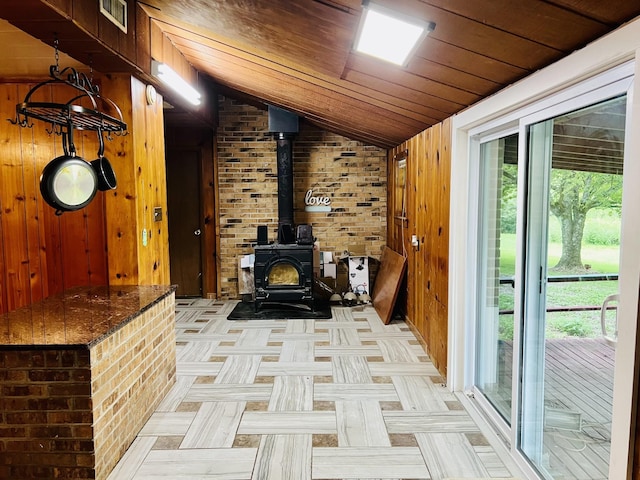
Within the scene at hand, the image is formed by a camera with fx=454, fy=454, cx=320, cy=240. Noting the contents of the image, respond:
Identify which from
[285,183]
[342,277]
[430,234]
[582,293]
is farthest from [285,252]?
[582,293]

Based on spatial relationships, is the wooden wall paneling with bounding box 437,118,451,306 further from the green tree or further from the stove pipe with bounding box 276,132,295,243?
the stove pipe with bounding box 276,132,295,243

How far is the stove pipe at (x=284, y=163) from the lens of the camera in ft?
17.5

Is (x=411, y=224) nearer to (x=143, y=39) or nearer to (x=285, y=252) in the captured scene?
(x=285, y=252)

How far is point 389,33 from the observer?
5.87 feet

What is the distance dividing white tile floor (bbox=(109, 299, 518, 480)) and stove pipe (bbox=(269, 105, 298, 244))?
1500 millimetres

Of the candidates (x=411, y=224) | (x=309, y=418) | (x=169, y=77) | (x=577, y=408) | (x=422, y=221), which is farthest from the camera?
(x=411, y=224)

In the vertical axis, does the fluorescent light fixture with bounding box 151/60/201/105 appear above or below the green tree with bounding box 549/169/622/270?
above

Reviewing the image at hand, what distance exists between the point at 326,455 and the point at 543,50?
6.86ft

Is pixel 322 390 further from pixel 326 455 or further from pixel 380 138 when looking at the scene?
pixel 380 138

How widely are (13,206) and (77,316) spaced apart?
4.83 feet

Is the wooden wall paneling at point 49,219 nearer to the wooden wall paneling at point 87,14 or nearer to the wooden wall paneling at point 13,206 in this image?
the wooden wall paneling at point 13,206

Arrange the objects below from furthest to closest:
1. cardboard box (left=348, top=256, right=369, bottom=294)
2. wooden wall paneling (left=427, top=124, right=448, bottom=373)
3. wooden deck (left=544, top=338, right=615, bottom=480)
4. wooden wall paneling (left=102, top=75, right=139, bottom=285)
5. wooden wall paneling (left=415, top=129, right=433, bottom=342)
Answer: cardboard box (left=348, top=256, right=369, bottom=294), wooden wall paneling (left=415, top=129, right=433, bottom=342), wooden wall paneling (left=427, top=124, right=448, bottom=373), wooden wall paneling (left=102, top=75, right=139, bottom=285), wooden deck (left=544, top=338, right=615, bottom=480)

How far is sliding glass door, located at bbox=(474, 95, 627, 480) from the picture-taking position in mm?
1711

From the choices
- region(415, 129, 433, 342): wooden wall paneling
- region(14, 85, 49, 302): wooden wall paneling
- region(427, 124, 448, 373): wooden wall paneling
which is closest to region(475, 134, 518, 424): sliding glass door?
region(427, 124, 448, 373): wooden wall paneling
